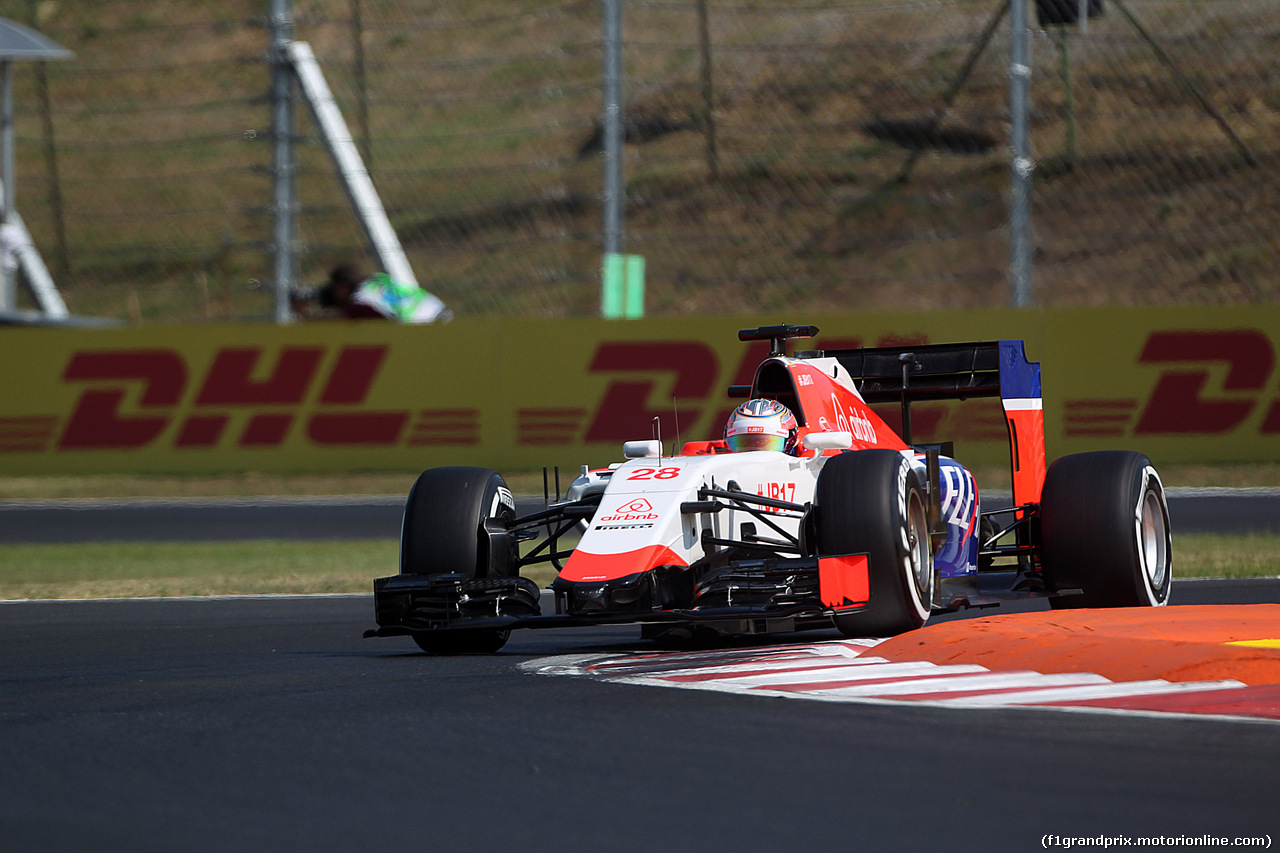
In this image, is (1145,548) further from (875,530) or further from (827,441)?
(875,530)

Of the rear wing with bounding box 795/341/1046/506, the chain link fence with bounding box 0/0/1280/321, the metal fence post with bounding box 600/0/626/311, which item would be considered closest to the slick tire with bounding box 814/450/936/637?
the rear wing with bounding box 795/341/1046/506

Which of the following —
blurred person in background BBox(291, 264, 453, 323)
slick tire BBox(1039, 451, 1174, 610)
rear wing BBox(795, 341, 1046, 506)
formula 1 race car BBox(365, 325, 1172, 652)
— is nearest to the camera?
formula 1 race car BBox(365, 325, 1172, 652)

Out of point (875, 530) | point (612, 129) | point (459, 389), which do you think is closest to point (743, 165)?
point (612, 129)

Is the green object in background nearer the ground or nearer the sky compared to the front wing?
nearer the sky

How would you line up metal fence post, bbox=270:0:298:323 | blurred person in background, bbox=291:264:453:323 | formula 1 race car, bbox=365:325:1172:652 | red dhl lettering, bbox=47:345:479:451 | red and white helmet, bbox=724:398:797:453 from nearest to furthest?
formula 1 race car, bbox=365:325:1172:652
red and white helmet, bbox=724:398:797:453
metal fence post, bbox=270:0:298:323
red dhl lettering, bbox=47:345:479:451
blurred person in background, bbox=291:264:453:323

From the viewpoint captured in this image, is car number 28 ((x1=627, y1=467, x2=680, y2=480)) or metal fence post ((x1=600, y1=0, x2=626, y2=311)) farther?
metal fence post ((x1=600, y1=0, x2=626, y2=311))

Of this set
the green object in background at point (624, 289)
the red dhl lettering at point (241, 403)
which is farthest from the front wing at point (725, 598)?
Answer: the red dhl lettering at point (241, 403)

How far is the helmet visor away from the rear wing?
106 cm

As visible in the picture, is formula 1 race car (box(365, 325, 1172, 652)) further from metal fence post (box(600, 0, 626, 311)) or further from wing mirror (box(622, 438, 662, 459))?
metal fence post (box(600, 0, 626, 311))

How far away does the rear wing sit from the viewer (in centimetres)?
927

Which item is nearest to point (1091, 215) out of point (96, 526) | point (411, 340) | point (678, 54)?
point (678, 54)

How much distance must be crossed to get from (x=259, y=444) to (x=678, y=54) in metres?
12.9

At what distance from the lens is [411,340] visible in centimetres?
1816

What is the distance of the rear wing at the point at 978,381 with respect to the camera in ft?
30.4
